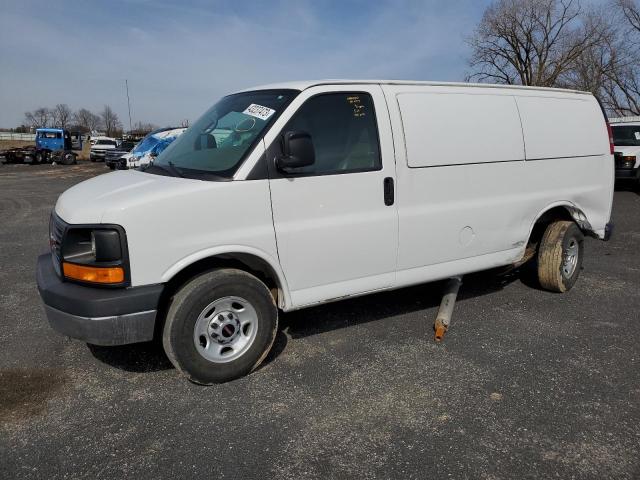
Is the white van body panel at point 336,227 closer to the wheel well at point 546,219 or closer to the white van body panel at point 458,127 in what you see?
the white van body panel at point 458,127

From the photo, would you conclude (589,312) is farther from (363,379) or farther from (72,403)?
(72,403)

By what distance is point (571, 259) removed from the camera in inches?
212

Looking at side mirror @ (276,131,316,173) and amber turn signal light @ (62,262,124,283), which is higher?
side mirror @ (276,131,316,173)

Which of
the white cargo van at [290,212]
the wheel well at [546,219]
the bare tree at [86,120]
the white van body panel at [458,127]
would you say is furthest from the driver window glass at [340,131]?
the bare tree at [86,120]

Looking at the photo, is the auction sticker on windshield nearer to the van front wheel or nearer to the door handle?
the door handle

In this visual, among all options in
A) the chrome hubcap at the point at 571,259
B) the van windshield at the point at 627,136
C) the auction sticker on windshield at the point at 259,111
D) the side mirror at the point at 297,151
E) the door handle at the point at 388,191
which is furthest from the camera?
the van windshield at the point at 627,136

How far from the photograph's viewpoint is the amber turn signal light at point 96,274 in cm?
300

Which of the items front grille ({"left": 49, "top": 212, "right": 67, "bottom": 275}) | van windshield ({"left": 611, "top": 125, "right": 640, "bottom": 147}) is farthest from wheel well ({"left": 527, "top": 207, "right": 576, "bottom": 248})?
van windshield ({"left": 611, "top": 125, "right": 640, "bottom": 147})

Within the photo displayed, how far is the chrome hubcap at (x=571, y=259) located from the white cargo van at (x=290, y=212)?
773 millimetres

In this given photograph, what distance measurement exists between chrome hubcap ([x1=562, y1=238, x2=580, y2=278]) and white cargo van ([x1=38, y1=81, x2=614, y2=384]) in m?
0.77

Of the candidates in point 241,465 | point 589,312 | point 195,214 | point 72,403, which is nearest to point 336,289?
point 195,214

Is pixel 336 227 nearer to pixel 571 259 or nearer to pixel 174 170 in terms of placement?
pixel 174 170

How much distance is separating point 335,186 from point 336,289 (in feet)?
2.60

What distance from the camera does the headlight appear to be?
297 cm
